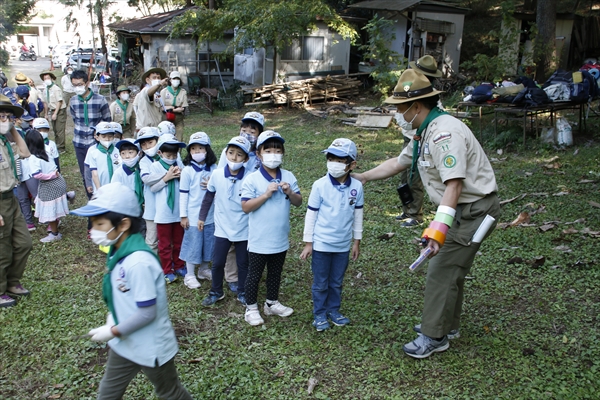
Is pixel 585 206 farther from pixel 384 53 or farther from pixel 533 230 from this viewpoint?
pixel 384 53

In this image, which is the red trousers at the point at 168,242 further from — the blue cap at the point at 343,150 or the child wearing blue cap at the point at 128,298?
the child wearing blue cap at the point at 128,298

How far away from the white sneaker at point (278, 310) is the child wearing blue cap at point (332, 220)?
41cm

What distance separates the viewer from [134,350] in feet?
9.12

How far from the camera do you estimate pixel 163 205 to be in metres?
5.40

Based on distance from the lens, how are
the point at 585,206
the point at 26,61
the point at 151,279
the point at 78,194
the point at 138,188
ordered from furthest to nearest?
the point at 26,61, the point at 78,194, the point at 585,206, the point at 138,188, the point at 151,279

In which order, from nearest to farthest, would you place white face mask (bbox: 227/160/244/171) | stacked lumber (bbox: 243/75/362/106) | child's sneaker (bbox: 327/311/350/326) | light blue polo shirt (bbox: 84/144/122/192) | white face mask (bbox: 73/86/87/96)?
1. child's sneaker (bbox: 327/311/350/326)
2. white face mask (bbox: 227/160/244/171)
3. light blue polo shirt (bbox: 84/144/122/192)
4. white face mask (bbox: 73/86/87/96)
5. stacked lumber (bbox: 243/75/362/106)

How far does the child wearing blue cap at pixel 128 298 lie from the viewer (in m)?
2.71

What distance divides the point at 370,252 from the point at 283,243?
2.05 metres

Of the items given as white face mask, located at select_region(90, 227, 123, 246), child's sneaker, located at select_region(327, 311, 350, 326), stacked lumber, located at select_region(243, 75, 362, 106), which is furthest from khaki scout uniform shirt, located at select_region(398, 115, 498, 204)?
stacked lumber, located at select_region(243, 75, 362, 106)

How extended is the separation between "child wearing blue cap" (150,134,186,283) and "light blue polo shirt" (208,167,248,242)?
747 millimetres

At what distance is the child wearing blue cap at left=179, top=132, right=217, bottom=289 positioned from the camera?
17.1 feet

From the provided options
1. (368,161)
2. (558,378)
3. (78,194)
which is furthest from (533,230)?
(78,194)

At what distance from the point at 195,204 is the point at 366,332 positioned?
2106 mm

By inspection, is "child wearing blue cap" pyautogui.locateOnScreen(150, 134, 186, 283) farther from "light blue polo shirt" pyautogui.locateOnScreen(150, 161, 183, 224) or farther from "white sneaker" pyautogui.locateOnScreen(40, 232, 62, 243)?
"white sneaker" pyautogui.locateOnScreen(40, 232, 62, 243)
